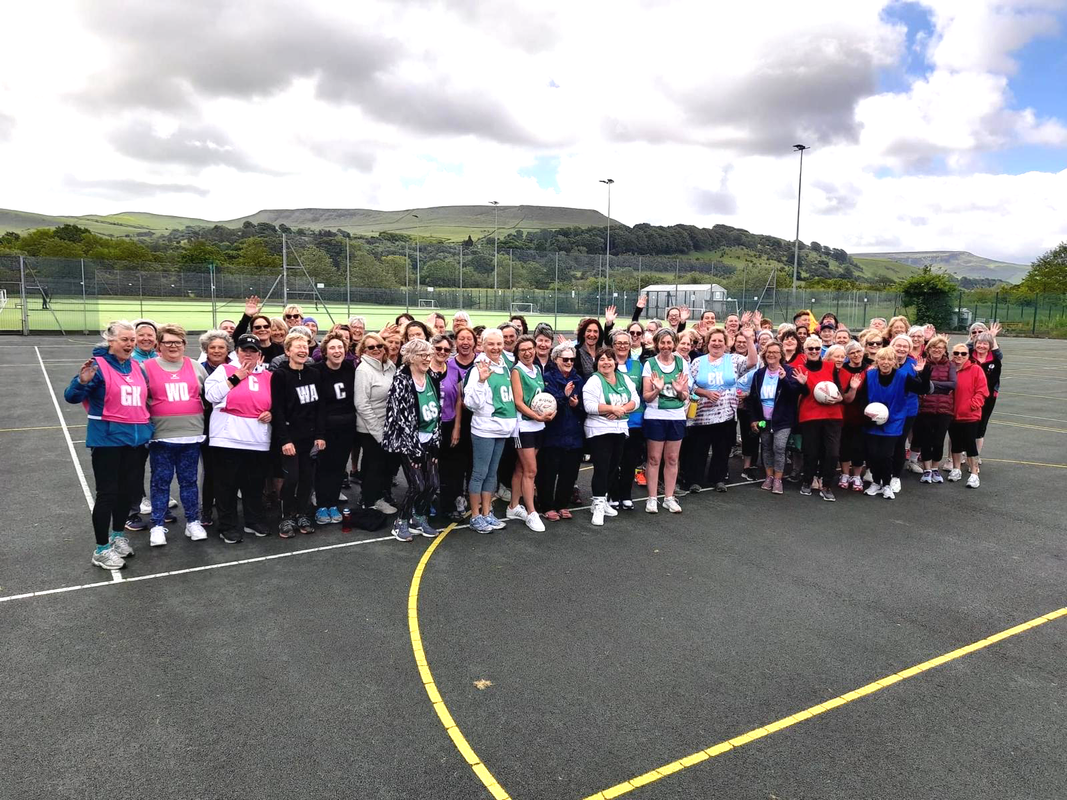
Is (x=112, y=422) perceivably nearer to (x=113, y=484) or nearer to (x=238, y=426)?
(x=113, y=484)

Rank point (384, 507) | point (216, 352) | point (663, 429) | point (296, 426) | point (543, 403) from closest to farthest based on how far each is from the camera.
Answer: point (296, 426) < point (216, 352) < point (543, 403) < point (384, 507) < point (663, 429)

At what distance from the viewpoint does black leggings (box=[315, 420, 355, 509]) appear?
6930 mm

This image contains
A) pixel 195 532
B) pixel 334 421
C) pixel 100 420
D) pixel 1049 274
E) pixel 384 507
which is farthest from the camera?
pixel 1049 274

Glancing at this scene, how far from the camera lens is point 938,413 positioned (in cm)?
895

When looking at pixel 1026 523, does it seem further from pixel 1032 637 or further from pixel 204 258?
pixel 204 258

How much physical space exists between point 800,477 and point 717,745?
6181mm

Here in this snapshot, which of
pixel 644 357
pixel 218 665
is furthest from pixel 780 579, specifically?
pixel 218 665

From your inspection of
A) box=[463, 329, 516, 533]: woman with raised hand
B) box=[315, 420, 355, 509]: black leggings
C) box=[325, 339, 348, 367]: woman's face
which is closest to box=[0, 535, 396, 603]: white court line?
box=[315, 420, 355, 509]: black leggings

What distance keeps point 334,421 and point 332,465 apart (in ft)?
1.70

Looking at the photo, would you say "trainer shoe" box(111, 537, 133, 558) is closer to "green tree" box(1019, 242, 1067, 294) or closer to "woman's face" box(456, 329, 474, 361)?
"woman's face" box(456, 329, 474, 361)

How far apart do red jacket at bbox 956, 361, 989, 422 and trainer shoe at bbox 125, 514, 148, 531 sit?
9.67 metres

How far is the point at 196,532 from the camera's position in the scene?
6.50 m

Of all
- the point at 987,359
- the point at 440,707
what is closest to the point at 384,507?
the point at 440,707

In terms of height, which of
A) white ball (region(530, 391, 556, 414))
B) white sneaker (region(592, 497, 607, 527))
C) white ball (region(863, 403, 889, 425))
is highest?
white ball (region(530, 391, 556, 414))
